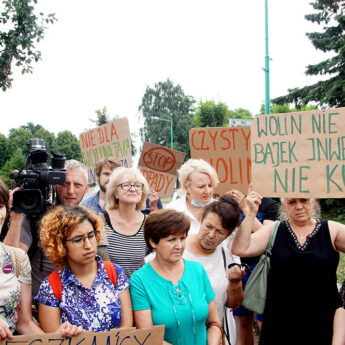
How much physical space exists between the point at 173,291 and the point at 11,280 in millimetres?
842

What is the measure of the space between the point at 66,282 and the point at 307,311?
60.0 inches

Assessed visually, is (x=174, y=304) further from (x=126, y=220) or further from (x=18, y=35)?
(x=18, y=35)

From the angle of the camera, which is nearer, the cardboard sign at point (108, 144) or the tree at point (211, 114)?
the cardboard sign at point (108, 144)

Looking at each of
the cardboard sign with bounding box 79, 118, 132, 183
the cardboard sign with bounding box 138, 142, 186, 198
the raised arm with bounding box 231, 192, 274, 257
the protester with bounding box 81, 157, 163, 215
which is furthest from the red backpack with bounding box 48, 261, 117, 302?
the cardboard sign with bounding box 138, 142, 186, 198

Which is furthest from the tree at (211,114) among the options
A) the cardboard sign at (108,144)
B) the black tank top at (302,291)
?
the black tank top at (302,291)

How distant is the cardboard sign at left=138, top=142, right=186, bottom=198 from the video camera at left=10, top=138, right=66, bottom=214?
2.39m

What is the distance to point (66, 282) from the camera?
211cm

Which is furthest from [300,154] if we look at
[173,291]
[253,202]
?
[173,291]

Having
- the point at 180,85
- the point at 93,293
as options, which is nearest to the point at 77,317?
the point at 93,293

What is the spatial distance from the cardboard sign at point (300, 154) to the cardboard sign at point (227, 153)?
0.96 metres

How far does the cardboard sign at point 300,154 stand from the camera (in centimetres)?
276

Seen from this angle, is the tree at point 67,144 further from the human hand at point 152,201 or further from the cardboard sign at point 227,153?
the cardboard sign at point 227,153

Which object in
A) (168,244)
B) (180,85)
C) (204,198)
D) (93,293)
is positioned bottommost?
Answer: (93,293)

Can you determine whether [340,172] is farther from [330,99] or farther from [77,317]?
[330,99]
